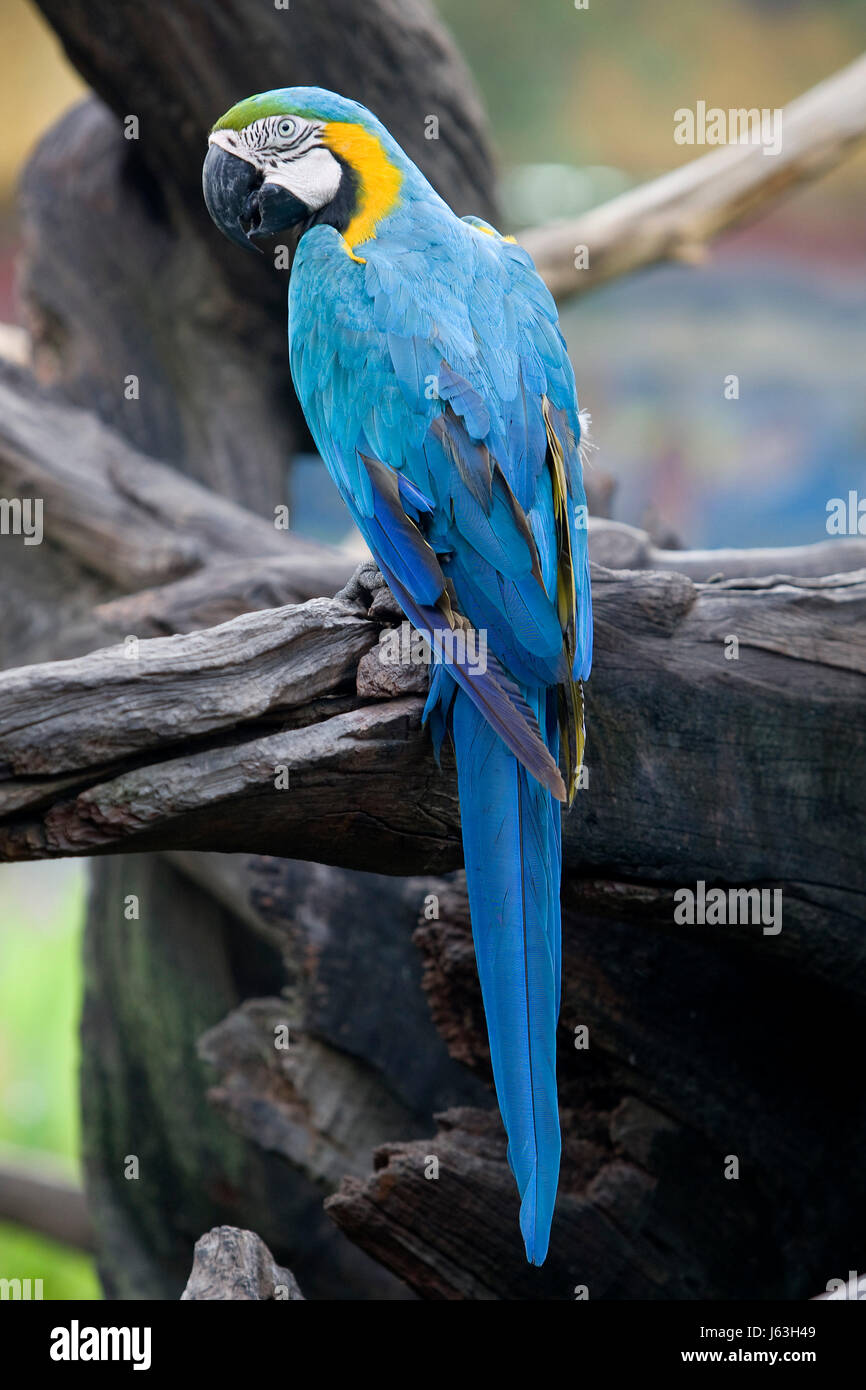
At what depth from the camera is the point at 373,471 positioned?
3.71 feet

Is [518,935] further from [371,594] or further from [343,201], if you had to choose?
[343,201]

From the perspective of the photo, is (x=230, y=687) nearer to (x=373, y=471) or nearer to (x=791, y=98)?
(x=373, y=471)

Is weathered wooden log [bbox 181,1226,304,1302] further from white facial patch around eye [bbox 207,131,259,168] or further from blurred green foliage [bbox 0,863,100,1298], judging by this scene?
blurred green foliage [bbox 0,863,100,1298]

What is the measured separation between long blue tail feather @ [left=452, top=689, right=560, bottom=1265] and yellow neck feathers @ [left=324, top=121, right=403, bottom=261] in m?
0.60

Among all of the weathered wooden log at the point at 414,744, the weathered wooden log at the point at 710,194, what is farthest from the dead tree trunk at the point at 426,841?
the weathered wooden log at the point at 710,194

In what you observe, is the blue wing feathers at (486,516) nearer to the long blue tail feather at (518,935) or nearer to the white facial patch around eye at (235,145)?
the long blue tail feather at (518,935)

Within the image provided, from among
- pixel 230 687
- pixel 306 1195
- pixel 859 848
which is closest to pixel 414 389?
pixel 230 687

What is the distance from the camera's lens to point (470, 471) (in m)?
1.09

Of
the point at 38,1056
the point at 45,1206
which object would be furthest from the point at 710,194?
the point at 38,1056

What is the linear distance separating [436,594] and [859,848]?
55 centimetres

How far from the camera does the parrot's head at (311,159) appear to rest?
1289mm

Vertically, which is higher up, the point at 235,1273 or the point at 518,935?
the point at 518,935

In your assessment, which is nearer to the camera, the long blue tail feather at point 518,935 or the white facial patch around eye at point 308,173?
the long blue tail feather at point 518,935

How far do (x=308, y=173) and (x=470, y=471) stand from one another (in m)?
0.47
